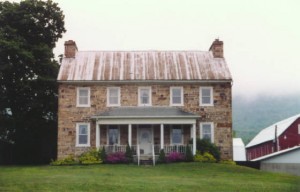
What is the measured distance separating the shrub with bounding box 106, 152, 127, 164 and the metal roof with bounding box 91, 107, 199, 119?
2451mm

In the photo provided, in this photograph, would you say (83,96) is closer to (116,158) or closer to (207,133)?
(116,158)

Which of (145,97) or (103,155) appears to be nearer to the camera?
(103,155)

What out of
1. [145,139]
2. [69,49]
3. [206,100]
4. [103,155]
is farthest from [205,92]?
[69,49]

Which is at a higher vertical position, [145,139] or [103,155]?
[145,139]

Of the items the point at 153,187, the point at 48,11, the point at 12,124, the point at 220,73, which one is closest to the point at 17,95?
the point at 12,124

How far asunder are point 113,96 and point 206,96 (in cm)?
647

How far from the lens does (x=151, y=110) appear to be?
3778 centimetres

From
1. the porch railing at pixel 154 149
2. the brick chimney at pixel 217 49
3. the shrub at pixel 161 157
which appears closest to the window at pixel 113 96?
the porch railing at pixel 154 149

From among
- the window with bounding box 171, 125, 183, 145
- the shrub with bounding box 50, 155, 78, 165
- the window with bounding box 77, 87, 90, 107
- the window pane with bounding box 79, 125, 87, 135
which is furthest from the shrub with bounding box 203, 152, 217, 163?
the window with bounding box 77, 87, 90, 107

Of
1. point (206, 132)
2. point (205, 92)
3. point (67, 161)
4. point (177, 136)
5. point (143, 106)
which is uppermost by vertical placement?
point (205, 92)

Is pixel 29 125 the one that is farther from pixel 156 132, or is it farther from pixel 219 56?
pixel 219 56

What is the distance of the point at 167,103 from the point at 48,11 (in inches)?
501

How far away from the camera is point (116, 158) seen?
116 feet

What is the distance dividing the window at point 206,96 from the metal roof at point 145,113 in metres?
1.71
